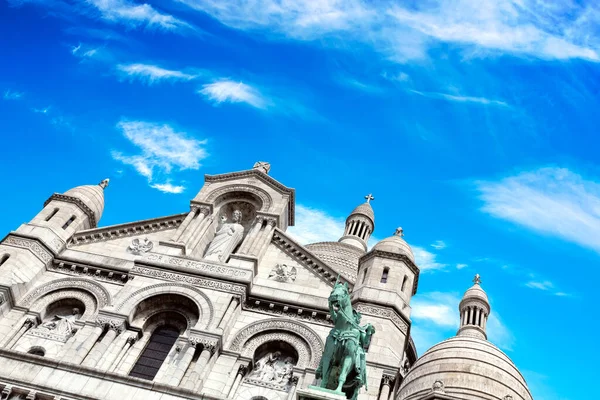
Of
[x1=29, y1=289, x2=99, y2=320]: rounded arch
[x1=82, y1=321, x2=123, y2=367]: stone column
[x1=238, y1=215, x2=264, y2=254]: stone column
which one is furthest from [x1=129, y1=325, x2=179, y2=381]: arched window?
[x1=238, y1=215, x2=264, y2=254]: stone column

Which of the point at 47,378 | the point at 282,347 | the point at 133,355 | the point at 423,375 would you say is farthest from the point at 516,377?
the point at 47,378

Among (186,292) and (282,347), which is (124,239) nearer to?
(186,292)

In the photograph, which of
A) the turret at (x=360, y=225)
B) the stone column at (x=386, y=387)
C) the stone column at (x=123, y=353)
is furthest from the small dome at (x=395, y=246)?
the turret at (x=360, y=225)

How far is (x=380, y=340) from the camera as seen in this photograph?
21500 millimetres

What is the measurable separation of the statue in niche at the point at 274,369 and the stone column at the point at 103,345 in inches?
179

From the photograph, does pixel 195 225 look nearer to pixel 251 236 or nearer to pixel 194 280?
pixel 251 236

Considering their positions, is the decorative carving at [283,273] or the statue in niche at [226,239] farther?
the statue in niche at [226,239]

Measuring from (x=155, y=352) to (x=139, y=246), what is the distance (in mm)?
5282

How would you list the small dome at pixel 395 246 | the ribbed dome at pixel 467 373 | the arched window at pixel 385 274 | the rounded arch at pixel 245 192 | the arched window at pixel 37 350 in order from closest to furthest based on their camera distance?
the arched window at pixel 37 350 → the arched window at pixel 385 274 → the small dome at pixel 395 246 → the ribbed dome at pixel 467 373 → the rounded arch at pixel 245 192

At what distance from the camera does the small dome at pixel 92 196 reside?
2797 cm

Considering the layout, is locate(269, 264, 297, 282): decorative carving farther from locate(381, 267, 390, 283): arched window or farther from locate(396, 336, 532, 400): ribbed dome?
locate(396, 336, 532, 400): ribbed dome

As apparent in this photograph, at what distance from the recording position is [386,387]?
20.2 m

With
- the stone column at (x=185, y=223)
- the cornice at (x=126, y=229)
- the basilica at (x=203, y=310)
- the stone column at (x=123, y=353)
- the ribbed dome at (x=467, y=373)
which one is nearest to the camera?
the basilica at (x=203, y=310)

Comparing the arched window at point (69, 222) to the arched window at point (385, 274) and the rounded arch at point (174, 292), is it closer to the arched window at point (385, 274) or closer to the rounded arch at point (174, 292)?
the rounded arch at point (174, 292)
